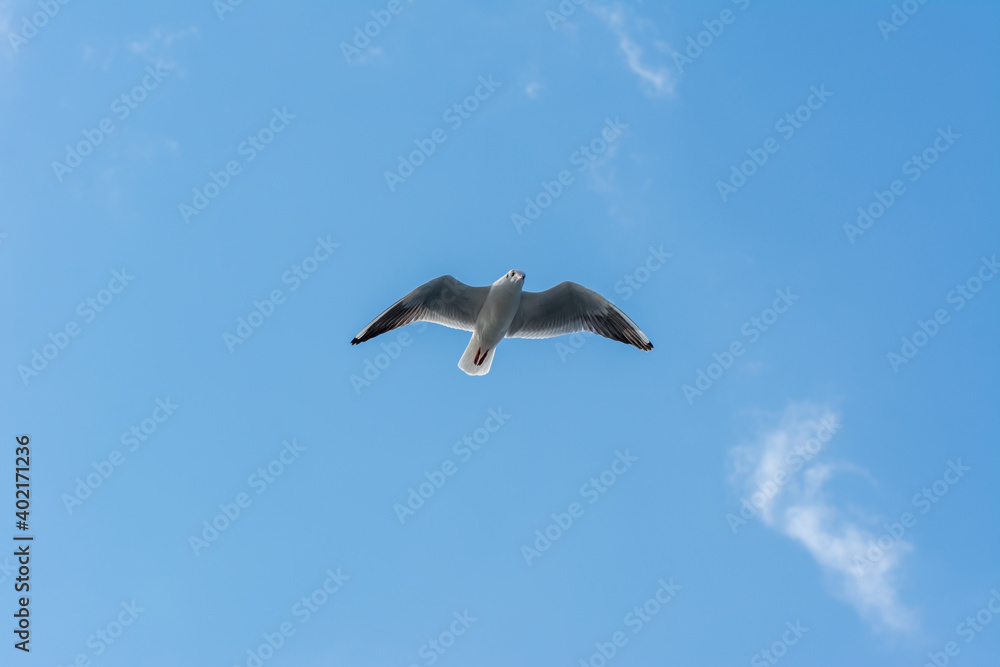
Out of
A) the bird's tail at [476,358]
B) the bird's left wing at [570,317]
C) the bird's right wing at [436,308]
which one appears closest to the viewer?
the bird's right wing at [436,308]

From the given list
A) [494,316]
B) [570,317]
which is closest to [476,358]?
[494,316]

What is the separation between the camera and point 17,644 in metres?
11.9

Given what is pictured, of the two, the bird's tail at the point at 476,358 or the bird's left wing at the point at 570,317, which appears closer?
the bird's left wing at the point at 570,317

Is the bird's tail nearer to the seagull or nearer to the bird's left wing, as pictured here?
the seagull

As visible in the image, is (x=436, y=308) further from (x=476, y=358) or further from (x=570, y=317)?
(x=570, y=317)

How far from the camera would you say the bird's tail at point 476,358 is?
13.6 meters

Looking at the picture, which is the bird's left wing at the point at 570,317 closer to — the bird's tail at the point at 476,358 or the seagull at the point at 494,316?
the seagull at the point at 494,316

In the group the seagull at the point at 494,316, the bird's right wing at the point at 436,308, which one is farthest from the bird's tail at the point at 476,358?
the bird's right wing at the point at 436,308

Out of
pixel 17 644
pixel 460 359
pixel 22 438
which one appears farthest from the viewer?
pixel 460 359

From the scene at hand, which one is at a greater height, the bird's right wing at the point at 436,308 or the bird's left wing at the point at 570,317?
the bird's left wing at the point at 570,317

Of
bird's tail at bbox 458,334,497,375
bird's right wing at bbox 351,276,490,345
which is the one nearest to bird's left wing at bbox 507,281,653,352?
bird's tail at bbox 458,334,497,375

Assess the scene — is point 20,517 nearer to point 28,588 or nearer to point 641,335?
point 28,588

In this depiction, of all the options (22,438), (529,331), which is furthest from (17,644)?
(529,331)

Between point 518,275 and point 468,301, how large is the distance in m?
1.28
